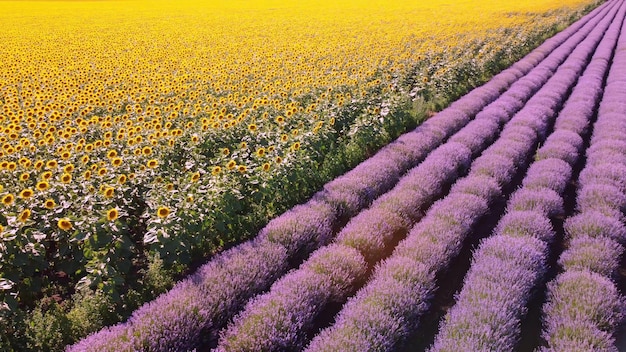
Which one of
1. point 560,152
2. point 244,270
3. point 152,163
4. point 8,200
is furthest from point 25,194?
point 560,152

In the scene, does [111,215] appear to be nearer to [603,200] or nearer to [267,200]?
[267,200]


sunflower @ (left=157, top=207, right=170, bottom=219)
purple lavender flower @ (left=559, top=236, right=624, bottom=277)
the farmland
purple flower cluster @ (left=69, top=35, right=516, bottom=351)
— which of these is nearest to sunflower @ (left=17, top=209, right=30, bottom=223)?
the farmland

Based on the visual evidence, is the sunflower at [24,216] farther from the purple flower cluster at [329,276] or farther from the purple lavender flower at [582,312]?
the purple lavender flower at [582,312]

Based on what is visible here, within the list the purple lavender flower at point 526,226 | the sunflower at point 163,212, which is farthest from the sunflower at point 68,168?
the purple lavender flower at point 526,226

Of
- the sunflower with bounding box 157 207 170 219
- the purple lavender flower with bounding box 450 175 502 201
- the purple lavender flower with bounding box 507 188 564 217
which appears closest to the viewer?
the sunflower with bounding box 157 207 170 219

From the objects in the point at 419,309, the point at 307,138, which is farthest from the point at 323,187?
the point at 419,309

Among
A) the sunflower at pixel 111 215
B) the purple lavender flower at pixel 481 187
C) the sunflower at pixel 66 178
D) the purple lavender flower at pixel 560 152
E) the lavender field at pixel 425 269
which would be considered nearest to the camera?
the lavender field at pixel 425 269

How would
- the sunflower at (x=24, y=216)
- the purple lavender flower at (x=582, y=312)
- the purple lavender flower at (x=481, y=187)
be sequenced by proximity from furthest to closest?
the purple lavender flower at (x=481, y=187) → the sunflower at (x=24, y=216) → the purple lavender flower at (x=582, y=312)

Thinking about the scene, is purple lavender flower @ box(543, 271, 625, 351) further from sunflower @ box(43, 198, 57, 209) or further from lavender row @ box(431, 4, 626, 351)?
sunflower @ box(43, 198, 57, 209)
